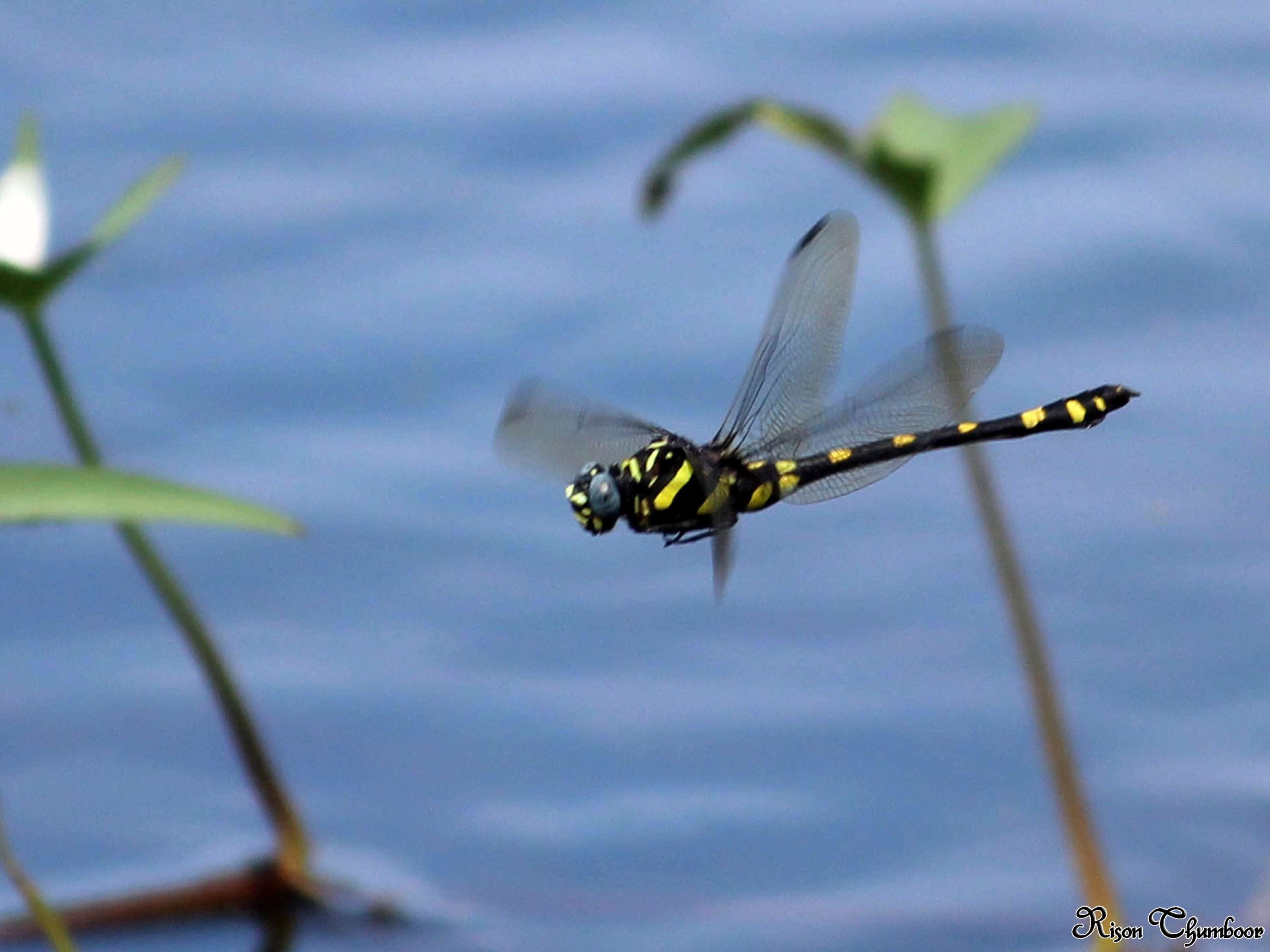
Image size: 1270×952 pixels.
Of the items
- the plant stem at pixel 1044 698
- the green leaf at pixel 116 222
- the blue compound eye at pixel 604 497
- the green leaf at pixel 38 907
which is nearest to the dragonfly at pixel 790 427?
the blue compound eye at pixel 604 497

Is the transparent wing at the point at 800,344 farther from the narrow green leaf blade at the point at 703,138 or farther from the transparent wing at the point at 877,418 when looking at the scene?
the narrow green leaf blade at the point at 703,138

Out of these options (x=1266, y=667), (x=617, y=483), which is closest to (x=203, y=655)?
(x=617, y=483)

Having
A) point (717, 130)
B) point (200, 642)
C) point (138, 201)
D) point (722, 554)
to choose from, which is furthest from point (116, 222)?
point (722, 554)

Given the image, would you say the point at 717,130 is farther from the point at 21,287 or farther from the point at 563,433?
the point at 21,287

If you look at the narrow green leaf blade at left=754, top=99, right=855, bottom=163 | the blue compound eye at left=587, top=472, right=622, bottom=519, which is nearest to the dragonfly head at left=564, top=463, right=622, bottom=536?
the blue compound eye at left=587, top=472, right=622, bottom=519

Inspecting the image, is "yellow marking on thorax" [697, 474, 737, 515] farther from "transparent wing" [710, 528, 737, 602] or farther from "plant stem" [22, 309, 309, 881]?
"plant stem" [22, 309, 309, 881]

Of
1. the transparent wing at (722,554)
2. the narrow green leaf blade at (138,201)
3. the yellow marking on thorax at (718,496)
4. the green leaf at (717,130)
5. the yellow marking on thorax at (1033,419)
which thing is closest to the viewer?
the transparent wing at (722,554)
